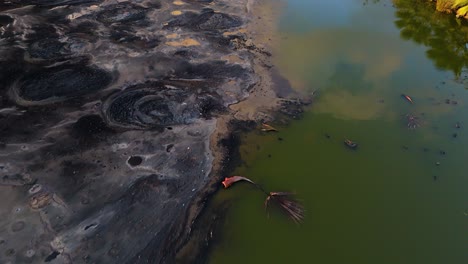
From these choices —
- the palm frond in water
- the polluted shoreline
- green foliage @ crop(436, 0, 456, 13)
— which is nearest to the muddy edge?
the polluted shoreline

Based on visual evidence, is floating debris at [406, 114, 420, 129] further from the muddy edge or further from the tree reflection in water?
the tree reflection in water

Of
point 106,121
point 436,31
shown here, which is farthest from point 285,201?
point 436,31

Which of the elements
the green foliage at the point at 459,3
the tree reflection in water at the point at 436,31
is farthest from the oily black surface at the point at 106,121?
the green foliage at the point at 459,3

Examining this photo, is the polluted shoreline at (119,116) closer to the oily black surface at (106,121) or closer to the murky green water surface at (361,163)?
the oily black surface at (106,121)

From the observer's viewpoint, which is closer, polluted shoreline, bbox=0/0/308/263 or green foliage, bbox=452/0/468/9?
polluted shoreline, bbox=0/0/308/263

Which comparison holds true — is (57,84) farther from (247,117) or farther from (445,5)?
(445,5)

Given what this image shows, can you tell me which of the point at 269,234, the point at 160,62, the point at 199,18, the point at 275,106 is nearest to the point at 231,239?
the point at 269,234
